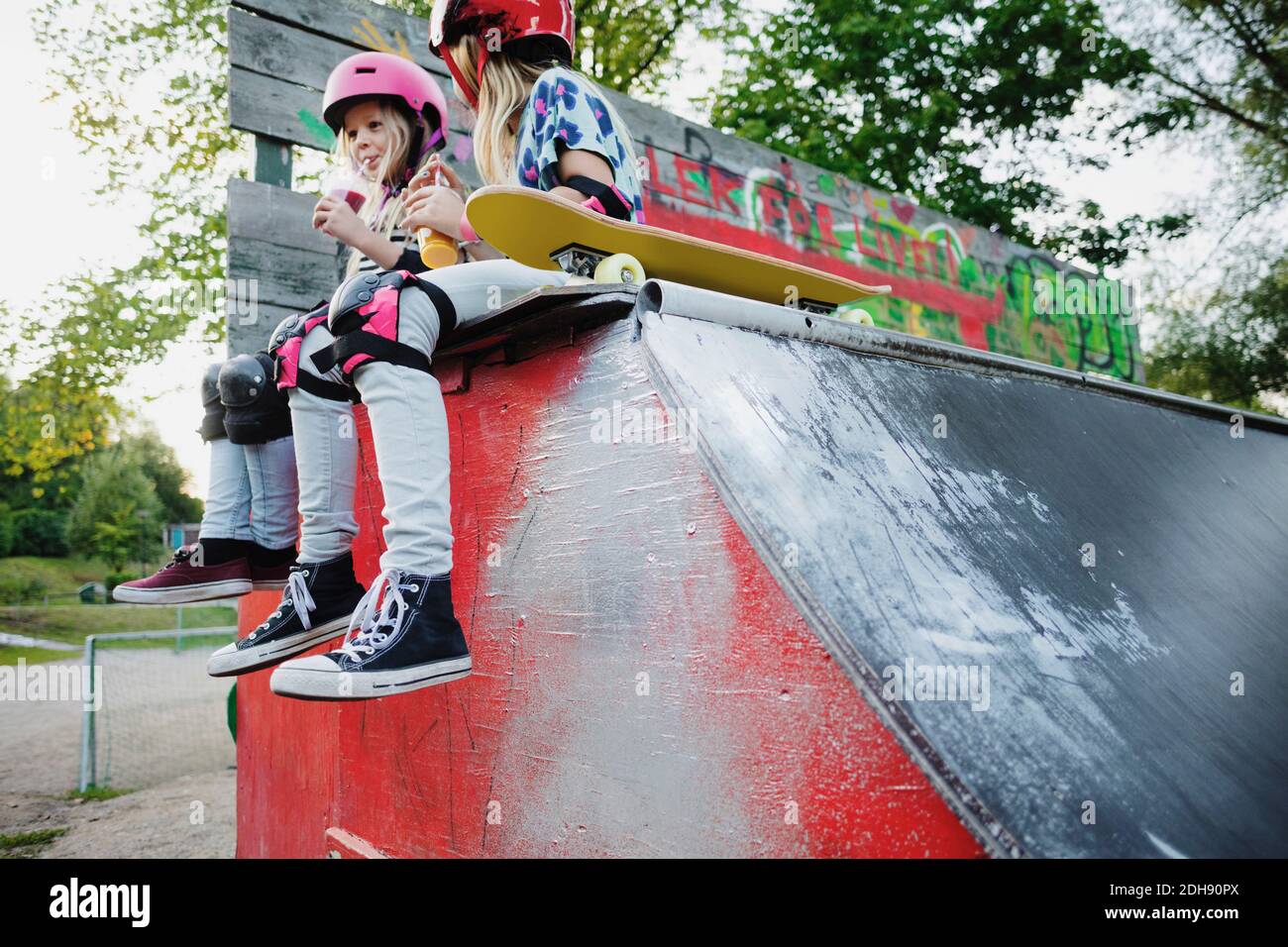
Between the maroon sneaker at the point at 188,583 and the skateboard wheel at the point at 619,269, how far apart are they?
3.83ft

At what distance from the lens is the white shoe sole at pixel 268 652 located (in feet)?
5.56

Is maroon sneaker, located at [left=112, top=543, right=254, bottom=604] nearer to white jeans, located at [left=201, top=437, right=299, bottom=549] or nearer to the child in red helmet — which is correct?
white jeans, located at [left=201, top=437, right=299, bottom=549]

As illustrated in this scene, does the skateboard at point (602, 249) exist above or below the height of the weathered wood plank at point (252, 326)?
Answer: below

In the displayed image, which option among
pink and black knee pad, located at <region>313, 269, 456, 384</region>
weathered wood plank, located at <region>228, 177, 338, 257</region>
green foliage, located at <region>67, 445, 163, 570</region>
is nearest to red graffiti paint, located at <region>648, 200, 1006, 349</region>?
weathered wood plank, located at <region>228, 177, 338, 257</region>

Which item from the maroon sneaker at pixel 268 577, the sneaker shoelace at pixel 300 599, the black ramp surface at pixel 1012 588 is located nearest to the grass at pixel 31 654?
the maroon sneaker at pixel 268 577

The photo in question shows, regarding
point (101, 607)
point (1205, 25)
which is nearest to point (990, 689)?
point (1205, 25)

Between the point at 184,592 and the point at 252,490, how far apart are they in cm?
30

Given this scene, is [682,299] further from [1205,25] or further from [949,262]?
[1205,25]

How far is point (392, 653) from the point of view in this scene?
4.43 ft

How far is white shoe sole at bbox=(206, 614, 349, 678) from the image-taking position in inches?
66.7

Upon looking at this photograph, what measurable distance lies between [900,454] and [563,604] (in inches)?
27.1

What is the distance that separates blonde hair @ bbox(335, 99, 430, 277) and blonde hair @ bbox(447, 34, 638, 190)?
10.5 inches

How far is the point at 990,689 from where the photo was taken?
3.45 ft

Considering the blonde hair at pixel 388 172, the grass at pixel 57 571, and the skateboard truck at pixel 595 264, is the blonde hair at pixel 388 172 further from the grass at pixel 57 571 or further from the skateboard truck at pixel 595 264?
the grass at pixel 57 571
